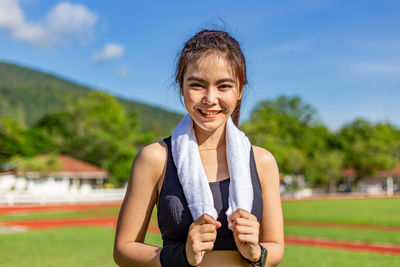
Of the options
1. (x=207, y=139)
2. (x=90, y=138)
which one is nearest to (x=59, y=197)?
(x=90, y=138)

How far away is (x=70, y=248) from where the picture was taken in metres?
11.1

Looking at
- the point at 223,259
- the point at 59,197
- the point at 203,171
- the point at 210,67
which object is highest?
the point at 210,67

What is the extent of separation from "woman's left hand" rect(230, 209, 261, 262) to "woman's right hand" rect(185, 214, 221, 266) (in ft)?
0.24

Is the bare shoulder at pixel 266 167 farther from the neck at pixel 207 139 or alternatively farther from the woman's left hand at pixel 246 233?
the woman's left hand at pixel 246 233

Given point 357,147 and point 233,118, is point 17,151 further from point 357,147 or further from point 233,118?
point 233,118

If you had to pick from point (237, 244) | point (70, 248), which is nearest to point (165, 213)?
point (237, 244)

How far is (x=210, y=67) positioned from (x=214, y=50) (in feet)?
0.29

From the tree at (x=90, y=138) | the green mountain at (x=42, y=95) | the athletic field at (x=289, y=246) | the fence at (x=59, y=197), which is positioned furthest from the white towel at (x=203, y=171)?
the green mountain at (x=42, y=95)

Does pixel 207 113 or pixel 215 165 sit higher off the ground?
pixel 207 113

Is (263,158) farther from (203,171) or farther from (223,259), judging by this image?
(223,259)

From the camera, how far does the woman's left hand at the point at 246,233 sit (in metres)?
1.80

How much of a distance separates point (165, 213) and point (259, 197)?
1.32 feet

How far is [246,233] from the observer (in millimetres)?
1810

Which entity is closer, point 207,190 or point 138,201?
point 207,190
